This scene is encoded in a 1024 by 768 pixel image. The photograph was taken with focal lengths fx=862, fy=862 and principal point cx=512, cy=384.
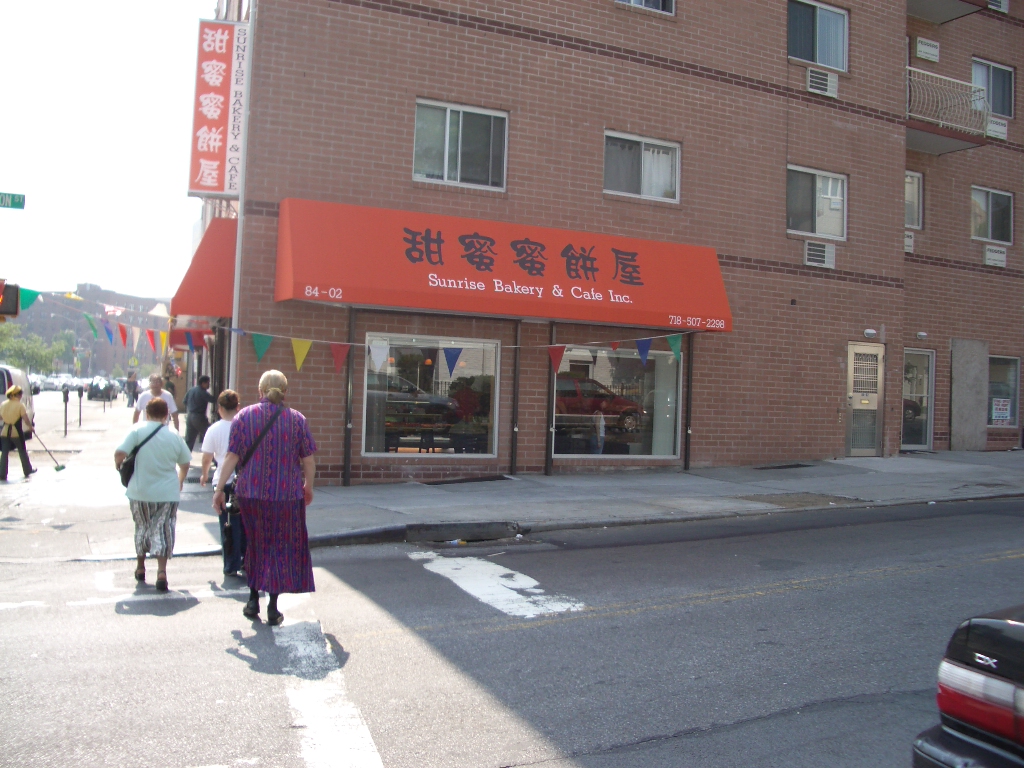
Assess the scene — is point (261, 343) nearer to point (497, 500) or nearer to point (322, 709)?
point (497, 500)

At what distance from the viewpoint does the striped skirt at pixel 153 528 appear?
712 cm

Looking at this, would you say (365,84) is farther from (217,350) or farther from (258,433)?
(258,433)

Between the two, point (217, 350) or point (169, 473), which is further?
point (217, 350)

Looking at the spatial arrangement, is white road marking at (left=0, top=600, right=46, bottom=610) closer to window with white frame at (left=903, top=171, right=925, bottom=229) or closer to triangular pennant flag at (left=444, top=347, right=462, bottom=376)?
triangular pennant flag at (left=444, top=347, right=462, bottom=376)

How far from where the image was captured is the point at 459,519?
10.0 metres

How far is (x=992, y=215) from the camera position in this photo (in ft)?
66.0

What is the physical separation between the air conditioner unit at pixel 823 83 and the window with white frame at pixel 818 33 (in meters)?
0.23

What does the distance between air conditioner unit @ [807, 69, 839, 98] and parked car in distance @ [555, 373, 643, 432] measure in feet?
23.9

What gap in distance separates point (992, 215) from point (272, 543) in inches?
778

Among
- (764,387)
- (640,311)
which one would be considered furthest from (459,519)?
(764,387)

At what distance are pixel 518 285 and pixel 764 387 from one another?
576cm

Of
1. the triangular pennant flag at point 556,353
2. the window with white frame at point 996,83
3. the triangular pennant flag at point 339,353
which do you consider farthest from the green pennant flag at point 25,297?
the window with white frame at point 996,83

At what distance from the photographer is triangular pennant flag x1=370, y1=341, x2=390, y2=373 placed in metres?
13.3

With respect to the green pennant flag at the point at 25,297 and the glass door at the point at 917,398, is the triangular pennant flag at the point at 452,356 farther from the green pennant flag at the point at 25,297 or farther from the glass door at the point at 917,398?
the glass door at the point at 917,398
